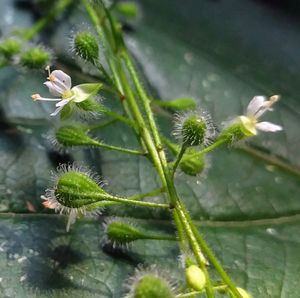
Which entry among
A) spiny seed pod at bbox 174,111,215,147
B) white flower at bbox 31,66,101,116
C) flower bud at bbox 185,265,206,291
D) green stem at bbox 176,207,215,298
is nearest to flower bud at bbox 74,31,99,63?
white flower at bbox 31,66,101,116

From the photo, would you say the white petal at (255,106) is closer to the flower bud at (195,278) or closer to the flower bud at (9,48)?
the flower bud at (195,278)

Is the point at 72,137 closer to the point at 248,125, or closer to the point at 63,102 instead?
the point at 63,102

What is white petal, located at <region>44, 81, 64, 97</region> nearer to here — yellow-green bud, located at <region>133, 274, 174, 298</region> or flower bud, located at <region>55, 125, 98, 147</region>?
flower bud, located at <region>55, 125, 98, 147</region>

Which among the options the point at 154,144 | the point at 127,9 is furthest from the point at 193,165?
the point at 127,9

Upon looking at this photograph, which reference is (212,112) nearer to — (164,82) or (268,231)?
(164,82)

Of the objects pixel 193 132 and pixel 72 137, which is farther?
pixel 72 137

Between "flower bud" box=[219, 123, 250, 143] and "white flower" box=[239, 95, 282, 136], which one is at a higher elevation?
"white flower" box=[239, 95, 282, 136]
